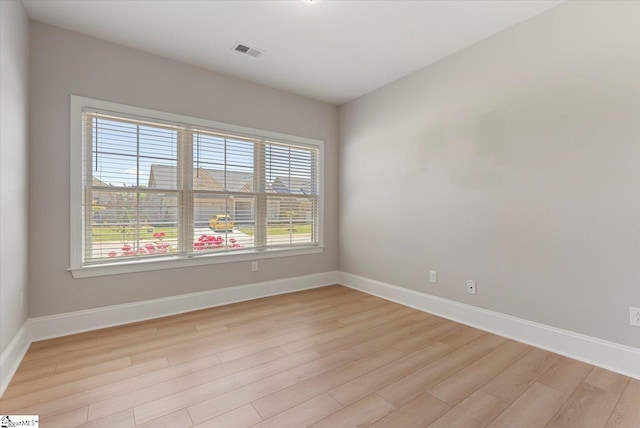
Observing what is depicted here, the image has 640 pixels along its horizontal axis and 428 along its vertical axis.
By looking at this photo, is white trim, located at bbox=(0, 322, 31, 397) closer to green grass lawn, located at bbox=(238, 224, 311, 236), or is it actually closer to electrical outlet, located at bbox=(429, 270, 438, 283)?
green grass lawn, located at bbox=(238, 224, 311, 236)

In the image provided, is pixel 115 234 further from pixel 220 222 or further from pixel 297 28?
pixel 297 28

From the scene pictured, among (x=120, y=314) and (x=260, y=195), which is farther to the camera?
(x=260, y=195)

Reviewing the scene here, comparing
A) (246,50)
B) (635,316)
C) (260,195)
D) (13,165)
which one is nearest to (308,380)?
(635,316)

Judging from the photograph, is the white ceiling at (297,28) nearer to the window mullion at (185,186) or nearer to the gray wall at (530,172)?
the gray wall at (530,172)

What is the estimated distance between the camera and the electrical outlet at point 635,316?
1951 millimetres

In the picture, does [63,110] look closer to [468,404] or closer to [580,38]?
[468,404]

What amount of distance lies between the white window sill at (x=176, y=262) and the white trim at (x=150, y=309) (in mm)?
318

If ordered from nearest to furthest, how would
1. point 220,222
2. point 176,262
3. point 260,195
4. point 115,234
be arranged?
point 115,234 → point 176,262 → point 220,222 → point 260,195

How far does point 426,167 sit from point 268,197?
6.30 feet

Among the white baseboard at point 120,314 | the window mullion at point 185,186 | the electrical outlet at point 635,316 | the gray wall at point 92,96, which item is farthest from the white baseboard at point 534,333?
the window mullion at point 185,186

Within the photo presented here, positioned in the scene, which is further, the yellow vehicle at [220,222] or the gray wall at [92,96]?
the yellow vehicle at [220,222]

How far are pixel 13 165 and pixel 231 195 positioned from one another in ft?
5.85

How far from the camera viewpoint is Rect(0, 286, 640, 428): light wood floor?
155cm

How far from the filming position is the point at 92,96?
264cm
